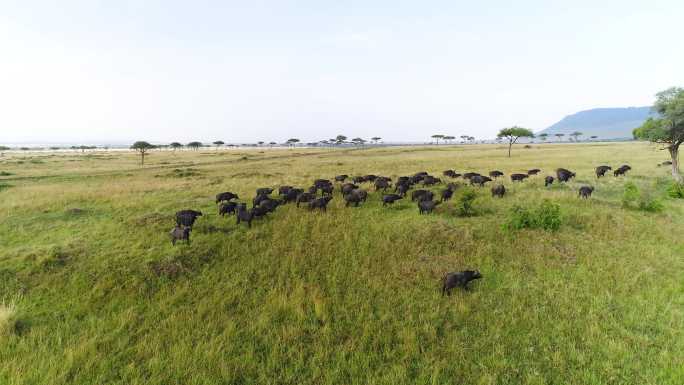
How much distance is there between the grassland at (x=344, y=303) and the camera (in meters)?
5.62

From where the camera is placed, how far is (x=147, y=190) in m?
23.6

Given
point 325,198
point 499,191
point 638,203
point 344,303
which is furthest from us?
point 499,191

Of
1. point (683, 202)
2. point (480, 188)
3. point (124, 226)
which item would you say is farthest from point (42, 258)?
point (683, 202)

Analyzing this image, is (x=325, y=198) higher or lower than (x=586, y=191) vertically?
lower

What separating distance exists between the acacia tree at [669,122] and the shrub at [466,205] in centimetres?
1680

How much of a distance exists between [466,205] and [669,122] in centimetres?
1773

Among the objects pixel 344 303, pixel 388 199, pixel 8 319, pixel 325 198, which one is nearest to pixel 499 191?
pixel 388 199

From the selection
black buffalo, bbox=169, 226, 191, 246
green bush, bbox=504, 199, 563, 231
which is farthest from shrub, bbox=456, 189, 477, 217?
black buffalo, bbox=169, 226, 191, 246

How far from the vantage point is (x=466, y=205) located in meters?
15.3

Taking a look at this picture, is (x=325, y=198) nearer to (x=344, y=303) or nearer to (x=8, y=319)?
(x=344, y=303)

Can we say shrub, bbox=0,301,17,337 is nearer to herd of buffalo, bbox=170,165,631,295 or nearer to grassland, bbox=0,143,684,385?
grassland, bbox=0,143,684,385

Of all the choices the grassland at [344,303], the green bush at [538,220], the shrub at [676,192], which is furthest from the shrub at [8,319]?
the shrub at [676,192]

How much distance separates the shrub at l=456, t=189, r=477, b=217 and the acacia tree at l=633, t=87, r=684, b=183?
16797 millimetres

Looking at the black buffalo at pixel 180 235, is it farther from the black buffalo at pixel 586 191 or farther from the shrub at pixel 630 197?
→ the shrub at pixel 630 197
